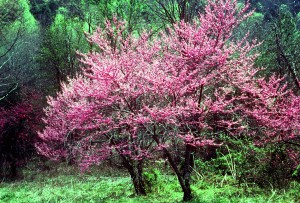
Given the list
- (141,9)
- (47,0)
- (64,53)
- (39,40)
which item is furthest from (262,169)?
(47,0)

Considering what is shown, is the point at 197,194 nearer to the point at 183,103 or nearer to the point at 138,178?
the point at 138,178

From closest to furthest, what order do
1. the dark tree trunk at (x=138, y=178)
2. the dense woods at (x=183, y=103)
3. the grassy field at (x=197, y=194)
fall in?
the dense woods at (x=183, y=103)
the grassy field at (x=197, y=194)
the dark tree trunk at (x=138, y=178)

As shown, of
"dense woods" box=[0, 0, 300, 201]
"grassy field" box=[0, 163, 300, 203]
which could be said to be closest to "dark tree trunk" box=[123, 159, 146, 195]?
"dense woods" box=[0, 0, 300, 201]

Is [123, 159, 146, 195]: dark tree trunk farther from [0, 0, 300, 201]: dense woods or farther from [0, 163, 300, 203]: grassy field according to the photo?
[0, 163, 300, 203]: grassy field

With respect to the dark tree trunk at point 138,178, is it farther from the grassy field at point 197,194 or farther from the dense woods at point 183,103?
the grassy field at point 197,194

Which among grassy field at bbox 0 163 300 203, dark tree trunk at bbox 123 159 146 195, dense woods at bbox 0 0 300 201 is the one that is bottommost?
grassy field at bbox 0 163 300 203

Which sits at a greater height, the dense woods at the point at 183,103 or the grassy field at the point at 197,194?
the dense woods at the point at 183,103

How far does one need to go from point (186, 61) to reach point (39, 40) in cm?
2113

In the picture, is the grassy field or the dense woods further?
the grassy field

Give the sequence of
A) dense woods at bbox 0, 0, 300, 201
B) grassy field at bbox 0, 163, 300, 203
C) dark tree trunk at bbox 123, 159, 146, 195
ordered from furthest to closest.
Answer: dark tree trunk at bbox 123, 159, 146, 195 → grassy field at bbox 0, 163, 300, 203 → dense woods at bbox 0, 0, 300, 201

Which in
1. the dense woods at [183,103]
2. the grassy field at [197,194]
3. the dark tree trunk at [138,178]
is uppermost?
the dense woods at [183,103]

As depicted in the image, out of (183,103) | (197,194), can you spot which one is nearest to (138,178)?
(197,194)

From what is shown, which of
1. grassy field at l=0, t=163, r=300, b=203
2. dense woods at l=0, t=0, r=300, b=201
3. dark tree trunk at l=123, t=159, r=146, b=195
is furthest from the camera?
dark tree trunk at l=123, t=159, r=146, b=195

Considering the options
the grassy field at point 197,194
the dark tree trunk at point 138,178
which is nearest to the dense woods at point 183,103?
the dark tree trunk at point 138,178
